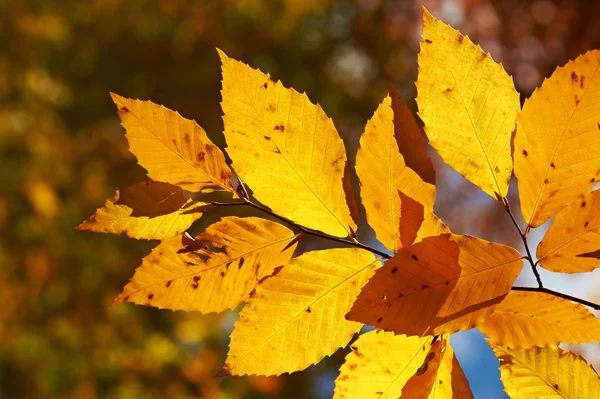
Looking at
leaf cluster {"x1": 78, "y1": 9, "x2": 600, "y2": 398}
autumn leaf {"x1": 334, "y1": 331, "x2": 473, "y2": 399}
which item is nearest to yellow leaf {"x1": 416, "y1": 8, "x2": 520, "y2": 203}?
leaf cluster {"x1": 78, "y1": 9, "x2": 600, "y2": 398}

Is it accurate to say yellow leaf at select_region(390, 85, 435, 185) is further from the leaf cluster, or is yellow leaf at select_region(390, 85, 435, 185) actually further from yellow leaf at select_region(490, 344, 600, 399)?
yellow leaf at select_region(490, 344, 600, 399)

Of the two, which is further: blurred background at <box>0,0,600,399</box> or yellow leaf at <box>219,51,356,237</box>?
blurred background at <box>0,0,600,399</box>

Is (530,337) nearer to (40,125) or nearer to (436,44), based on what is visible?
(436,44)

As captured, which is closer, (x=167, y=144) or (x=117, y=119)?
(x=167, y=144)

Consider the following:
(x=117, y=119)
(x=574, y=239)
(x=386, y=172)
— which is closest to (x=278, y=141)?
(x=386, y=172)

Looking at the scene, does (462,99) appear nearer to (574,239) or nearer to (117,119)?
(574,239)

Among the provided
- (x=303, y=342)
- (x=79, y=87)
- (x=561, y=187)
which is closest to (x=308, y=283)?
(x=303, y=342)
